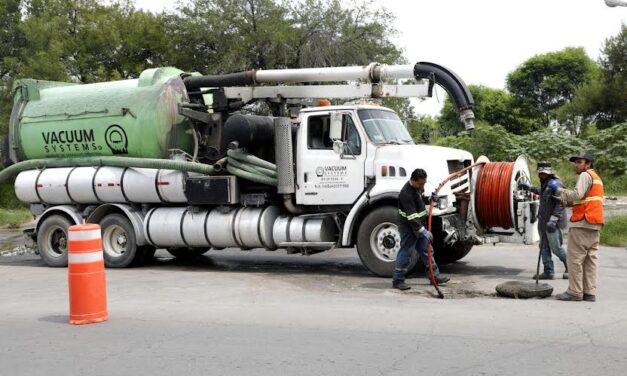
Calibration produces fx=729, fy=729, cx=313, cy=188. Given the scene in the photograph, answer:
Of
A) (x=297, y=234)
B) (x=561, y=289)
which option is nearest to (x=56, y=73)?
(x=297, y=234)

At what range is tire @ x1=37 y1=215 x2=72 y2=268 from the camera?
46.9ft

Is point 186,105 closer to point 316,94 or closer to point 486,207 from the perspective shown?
point 316,94

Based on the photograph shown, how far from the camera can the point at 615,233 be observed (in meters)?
16.0

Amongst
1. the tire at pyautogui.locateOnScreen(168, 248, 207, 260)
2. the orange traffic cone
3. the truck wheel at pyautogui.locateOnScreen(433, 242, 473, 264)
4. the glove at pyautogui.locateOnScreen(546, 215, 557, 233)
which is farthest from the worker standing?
the tire at pyautogui.locateOnScreen(168, 248, 207, 260)

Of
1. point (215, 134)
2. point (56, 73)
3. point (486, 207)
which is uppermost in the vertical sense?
point (56, 73)

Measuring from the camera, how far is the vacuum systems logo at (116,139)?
13.6 meters

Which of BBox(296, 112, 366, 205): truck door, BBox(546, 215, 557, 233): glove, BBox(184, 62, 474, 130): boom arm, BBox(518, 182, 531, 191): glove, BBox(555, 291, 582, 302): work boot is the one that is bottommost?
BBox(555, 291, 582, 302): work boot

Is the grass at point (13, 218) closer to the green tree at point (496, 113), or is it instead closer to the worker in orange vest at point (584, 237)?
the worker in orange vest at point (584, 237)

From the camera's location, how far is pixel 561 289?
985 cm

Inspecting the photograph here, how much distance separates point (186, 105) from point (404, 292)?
593 centimetres

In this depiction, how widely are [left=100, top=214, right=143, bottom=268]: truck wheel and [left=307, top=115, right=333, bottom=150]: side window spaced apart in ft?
13.1

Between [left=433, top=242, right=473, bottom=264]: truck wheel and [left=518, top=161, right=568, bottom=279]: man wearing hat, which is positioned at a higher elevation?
[left=518, top=161, right=568, bottom=279]: man wearing hat

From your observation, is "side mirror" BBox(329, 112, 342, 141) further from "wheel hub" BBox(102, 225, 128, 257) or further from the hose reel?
"wheel hub" BBox(102, 225, 128, 257)

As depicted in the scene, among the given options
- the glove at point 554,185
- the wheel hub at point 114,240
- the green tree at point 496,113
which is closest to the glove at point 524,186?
the glove at point 554,185
